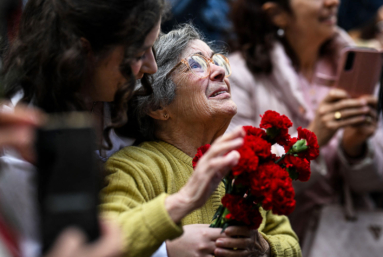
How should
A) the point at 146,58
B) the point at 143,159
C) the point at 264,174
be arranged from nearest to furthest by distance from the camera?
the point at 264,174 → the point at 146,58 → the point at 143,159

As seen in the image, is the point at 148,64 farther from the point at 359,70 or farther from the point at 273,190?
the point at 359,70

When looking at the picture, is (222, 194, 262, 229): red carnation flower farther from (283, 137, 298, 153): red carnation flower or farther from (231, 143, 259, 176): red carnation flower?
(283, 137, 298, 153): red carnation flower

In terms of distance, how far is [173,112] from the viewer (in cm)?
195

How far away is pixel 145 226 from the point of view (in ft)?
4.15

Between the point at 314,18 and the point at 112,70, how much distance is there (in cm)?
188

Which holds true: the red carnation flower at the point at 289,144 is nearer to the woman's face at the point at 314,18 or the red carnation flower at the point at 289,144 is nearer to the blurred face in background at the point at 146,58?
the blurred face in background at the point at 146,58

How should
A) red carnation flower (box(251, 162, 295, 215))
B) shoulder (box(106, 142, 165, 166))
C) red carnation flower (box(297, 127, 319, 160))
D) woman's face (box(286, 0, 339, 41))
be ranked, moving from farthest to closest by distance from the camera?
woman's face (box(286, 0, 339, 41))
shoulder (box(106, 142, 165, 166))
red carnation flower (box(297, 127, 319, 160))
red carnation flower (box(251, 162, 295, 215))

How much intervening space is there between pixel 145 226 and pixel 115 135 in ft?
2.78

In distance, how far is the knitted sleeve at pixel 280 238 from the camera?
182 cm

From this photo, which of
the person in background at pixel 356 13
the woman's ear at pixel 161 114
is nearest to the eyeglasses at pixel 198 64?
the woman's ear at pixel 161 114

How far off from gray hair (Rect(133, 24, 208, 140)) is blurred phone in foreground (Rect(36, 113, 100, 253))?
3.40ft

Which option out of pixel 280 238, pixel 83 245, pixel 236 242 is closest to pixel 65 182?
pixel 83 245

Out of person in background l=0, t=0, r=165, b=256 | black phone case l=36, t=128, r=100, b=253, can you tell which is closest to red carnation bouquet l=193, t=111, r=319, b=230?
person in background l=0, t=0, r=165, b=256

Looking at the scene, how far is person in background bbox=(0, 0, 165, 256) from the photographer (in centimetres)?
145
